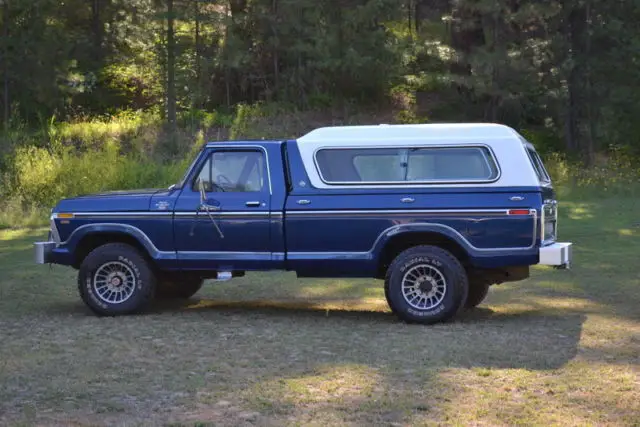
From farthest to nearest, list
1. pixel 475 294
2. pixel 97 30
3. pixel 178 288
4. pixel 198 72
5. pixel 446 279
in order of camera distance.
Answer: pixel 97 30 → pixel 198 72 → pixel 178 288 → pixel 475 294 → pixel 446 279

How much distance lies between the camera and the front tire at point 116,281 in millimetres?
12562

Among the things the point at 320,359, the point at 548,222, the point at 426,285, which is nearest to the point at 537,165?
the point at 548,222

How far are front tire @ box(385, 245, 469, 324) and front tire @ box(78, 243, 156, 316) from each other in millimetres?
2680

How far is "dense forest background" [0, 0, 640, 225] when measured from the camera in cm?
3909

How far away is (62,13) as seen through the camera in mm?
48500

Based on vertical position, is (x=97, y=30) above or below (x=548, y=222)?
above

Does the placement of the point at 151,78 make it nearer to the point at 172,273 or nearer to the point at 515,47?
the point at 515,47

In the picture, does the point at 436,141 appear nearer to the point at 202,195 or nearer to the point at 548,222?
the point at 548,222

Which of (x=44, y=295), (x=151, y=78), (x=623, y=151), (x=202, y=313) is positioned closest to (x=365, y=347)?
(x=202, y=313)

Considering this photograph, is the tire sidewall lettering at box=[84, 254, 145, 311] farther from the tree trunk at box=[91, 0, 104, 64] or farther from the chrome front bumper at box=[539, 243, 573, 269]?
the tree trunk at box=[91, 0, 104, 64]

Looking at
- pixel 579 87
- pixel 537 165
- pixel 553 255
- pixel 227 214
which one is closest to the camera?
pixel 553 255

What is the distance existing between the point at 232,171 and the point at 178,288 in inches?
89.2

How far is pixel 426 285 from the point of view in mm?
11812

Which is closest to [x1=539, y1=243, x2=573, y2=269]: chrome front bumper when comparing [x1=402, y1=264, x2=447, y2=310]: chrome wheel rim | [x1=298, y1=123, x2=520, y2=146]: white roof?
[x1=402, y1=264, x2=447, y2=310]: chrome wheel rim
